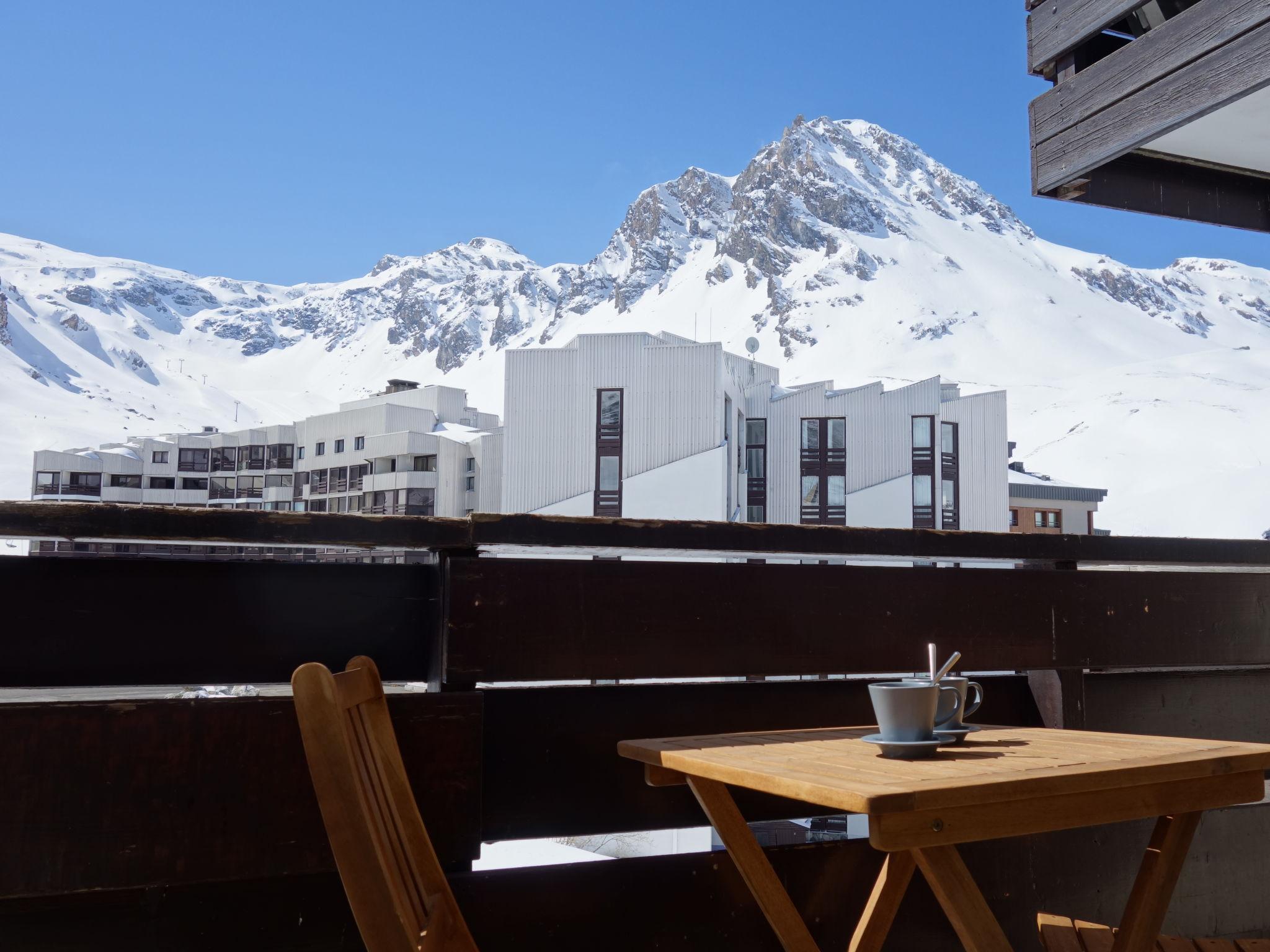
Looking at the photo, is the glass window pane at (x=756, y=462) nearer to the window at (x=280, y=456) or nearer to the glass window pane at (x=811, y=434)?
the glass window pane at (x=811, y=434)

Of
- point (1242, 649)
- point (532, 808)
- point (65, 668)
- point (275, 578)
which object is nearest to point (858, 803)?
point (532, 808)

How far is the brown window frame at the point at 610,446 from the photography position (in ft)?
120

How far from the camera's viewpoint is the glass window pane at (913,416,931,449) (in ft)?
133

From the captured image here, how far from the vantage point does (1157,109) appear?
8.77 ft

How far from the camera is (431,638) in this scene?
6.78 ft

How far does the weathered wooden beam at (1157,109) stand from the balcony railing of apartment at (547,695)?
1072 millimetres

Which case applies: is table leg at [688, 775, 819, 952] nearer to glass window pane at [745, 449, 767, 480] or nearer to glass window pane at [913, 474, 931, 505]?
glass window pane at [745, 449, 767, 480]

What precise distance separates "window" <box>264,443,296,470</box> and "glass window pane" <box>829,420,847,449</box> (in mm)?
36973

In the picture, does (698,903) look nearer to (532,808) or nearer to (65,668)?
(532,808)

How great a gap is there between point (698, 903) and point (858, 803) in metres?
1.07

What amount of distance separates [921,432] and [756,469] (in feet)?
22.1

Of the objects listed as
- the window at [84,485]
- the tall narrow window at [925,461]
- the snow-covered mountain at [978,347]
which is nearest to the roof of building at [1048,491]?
the tall narrow window at [925,461]

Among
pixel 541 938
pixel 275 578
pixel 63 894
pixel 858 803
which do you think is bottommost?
pixel 541 938

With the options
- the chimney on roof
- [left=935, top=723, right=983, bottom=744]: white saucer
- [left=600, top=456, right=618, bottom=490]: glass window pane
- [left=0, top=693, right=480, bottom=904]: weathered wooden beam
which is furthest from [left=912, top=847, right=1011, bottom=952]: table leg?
the chimney on roof
